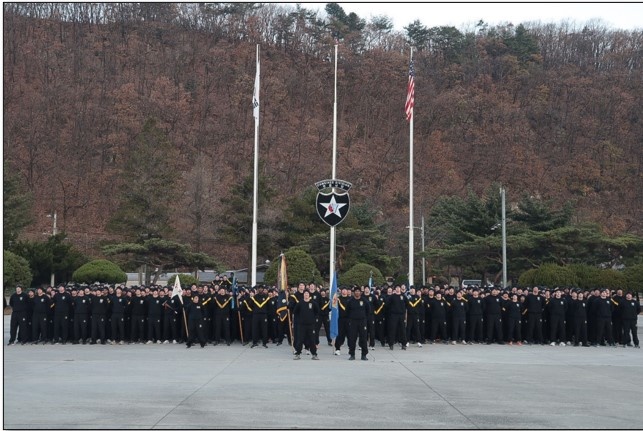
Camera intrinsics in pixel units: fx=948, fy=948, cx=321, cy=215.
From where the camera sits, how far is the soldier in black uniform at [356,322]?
19427mm

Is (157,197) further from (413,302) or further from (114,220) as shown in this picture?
(413,302)

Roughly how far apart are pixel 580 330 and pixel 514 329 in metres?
1.68

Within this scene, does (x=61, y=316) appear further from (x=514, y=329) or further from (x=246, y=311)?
(x=514, y=329)

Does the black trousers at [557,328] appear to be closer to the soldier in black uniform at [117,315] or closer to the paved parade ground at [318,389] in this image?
the paved parade ground at [318,389]

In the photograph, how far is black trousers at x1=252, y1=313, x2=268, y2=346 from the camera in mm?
22906

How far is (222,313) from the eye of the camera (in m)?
23.5

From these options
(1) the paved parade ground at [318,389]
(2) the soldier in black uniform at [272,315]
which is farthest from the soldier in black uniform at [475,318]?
(2) the soldier in black uniform at [272,315]

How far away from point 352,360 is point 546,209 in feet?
106

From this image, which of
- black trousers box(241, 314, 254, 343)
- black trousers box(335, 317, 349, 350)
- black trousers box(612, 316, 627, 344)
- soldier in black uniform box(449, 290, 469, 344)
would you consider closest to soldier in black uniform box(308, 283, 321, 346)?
black trousers box(335, 317, 349, 350)

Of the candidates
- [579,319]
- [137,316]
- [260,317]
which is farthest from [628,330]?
[137,316]

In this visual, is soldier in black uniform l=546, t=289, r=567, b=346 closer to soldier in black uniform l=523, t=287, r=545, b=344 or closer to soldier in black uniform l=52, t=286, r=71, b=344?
soldier in black uniform l=523, t=287, r=545, b=344

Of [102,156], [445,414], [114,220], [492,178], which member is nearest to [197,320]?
[445,414]

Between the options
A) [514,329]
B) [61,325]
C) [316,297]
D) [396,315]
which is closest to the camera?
[316,297]

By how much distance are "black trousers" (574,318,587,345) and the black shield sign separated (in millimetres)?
6625
